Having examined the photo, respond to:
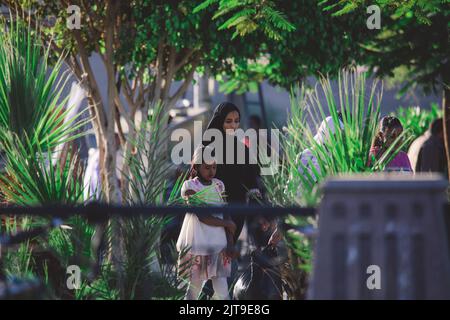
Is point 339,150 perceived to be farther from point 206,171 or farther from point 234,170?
point 234,170

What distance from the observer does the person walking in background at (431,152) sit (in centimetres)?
1196

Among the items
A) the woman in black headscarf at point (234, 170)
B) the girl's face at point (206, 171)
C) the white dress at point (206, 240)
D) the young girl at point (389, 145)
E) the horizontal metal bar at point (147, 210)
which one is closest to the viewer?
the horizontal metal bar at point (147, 210)

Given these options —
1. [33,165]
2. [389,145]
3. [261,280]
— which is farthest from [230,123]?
[33,165]

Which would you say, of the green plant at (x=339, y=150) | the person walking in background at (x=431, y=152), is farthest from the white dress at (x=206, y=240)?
the person walking in background at (x=431, y=152)

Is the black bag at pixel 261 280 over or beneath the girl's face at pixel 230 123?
beneath

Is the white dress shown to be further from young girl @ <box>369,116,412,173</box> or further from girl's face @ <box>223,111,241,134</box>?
young girl @ <box>369,116,412,173</box>

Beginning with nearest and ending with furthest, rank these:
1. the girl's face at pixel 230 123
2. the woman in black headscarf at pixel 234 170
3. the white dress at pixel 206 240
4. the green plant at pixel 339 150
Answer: the green plant at pixel 339 150 < the white dress at pixel 206 240 < the woman in black headscarf at pixel 234 170 < the girl's face at pixel 230 123

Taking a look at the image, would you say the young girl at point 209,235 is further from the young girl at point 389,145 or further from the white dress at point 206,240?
the young girl at point 389,145

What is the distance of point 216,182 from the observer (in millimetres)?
7066

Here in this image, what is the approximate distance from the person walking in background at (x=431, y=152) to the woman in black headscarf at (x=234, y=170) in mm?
4750

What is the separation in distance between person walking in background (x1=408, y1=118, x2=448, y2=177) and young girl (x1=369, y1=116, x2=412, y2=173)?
4.73 meters

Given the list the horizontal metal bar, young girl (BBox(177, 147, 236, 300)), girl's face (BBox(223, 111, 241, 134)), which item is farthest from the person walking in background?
the horizontal metal bar

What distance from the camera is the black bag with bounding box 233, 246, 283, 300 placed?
189 inches

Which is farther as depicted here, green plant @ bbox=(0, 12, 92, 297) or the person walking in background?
the person walking in background
